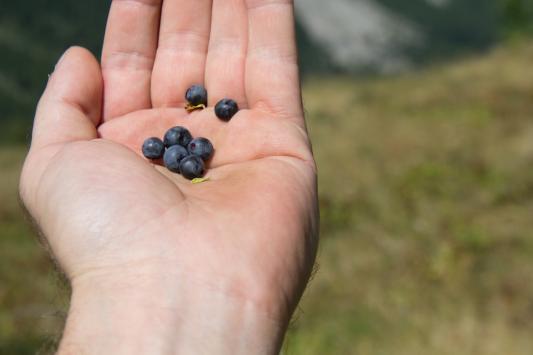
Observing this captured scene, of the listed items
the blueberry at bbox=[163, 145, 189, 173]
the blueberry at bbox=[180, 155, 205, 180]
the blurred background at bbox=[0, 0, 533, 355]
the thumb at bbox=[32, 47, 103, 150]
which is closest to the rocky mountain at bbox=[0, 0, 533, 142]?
the blurred background at bbox=[0, 0, 533, 355]

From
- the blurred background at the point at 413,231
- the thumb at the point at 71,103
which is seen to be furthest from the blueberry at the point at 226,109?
the blurred background at the point at 413,231

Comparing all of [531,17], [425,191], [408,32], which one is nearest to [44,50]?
[531,17]

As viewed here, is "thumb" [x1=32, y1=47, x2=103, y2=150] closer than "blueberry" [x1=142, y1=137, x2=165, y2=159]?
Yes

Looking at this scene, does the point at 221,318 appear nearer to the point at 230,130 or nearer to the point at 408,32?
the point at 230,130

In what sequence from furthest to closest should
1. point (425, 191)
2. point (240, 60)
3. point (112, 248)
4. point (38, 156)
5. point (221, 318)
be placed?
point (425, 191) < point (240, 60) < point (38, 156) < point (112, 248) < point (221, 318)

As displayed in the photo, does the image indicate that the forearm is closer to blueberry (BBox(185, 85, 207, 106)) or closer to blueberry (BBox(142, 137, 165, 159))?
blueberry (BBox(142, 137, 165, 159))

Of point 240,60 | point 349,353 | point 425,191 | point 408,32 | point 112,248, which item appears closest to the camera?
point 112,248

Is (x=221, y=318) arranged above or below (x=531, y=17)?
above
